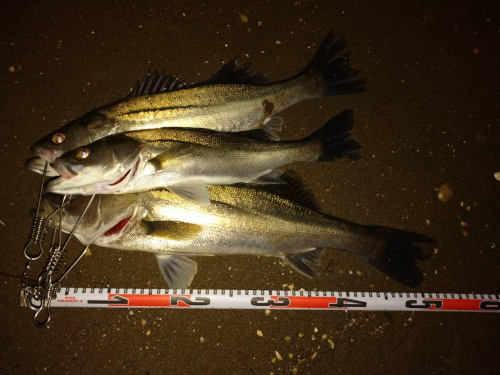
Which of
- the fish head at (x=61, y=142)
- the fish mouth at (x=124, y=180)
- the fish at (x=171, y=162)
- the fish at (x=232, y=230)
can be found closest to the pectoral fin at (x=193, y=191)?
the fish at (x=171, y=162)

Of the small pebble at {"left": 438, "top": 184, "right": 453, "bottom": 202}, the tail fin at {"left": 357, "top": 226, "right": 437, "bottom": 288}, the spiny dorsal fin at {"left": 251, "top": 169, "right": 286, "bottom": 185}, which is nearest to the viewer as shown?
the spiny dorsal fin at {"left": 251, "top": 169, "right": 286, "bottom": 185}

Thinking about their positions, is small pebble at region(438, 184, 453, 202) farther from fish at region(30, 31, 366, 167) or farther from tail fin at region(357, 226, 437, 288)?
fish at region(30, 31, 366, 167)

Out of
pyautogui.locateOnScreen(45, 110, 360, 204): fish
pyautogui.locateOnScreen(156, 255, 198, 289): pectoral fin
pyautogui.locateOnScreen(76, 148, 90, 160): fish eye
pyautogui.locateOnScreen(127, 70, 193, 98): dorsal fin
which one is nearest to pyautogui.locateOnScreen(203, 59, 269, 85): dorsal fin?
pyautogui.locateOnScreen(127, 70, 193, 98): dorsal fin

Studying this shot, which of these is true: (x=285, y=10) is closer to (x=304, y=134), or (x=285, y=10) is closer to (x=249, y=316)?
(x=304, y=134)

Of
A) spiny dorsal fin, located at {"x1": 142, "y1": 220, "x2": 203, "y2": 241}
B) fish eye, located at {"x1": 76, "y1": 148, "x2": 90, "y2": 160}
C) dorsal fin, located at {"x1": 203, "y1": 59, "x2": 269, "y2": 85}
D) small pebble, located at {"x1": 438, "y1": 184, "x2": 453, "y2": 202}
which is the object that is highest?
dorsal fin, located at {"x1": 203, "y1": 59, "x2": 269, "y2": 85}

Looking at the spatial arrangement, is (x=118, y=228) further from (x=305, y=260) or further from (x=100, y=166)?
(x=305, y=260)

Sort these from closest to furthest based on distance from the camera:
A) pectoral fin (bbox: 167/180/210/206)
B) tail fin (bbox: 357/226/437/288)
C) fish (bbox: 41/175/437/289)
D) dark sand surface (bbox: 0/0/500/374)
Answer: pectoral fin (bbox: 167/180/210/206) < fish (bbox: 41/175/437/289) < tail fin (bbox: 357/226/437/288) < dark sand surface (bbox: 0/0/500/374)
